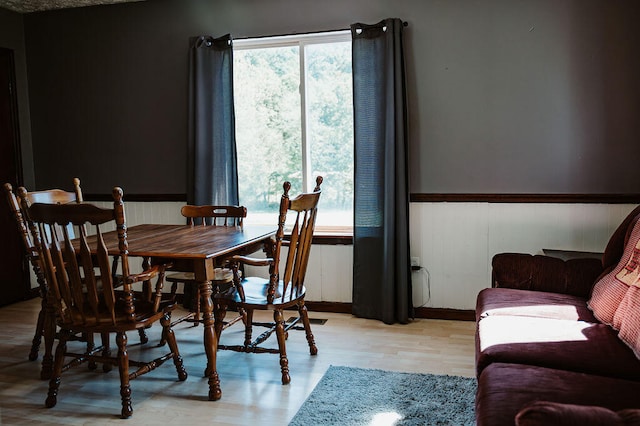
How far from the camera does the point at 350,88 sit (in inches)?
164

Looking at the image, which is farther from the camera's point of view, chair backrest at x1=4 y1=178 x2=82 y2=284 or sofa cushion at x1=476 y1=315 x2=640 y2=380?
chair backrest at x1=4 y1=178 x2=82 y2=284

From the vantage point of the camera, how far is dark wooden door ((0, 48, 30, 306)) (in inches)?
182

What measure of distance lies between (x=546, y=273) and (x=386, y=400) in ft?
3.57

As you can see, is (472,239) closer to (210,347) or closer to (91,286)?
(210,347)

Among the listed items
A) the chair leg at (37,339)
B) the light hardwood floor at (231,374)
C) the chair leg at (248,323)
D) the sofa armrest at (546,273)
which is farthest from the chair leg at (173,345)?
the sofa armrest at (546,273)

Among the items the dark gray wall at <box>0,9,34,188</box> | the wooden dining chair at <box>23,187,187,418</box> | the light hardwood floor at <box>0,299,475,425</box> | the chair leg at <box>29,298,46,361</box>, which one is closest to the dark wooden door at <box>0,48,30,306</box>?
the dark gray wall at <box>0,9,34,188</box>

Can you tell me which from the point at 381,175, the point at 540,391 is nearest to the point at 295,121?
the point at 381,175

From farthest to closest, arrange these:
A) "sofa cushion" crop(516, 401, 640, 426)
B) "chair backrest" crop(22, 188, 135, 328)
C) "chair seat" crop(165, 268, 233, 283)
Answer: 1. "chair seat" crop(165, 268, 233, 283)
2. "chair backrest" crop(22, 188, 135, 328)
3. "sofa cushion" crop(516, 401, 640, 426)

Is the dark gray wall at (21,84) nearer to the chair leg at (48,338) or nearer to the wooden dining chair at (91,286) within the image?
the chair leg at (48,338)

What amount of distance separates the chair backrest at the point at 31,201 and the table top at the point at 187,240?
1.21ft

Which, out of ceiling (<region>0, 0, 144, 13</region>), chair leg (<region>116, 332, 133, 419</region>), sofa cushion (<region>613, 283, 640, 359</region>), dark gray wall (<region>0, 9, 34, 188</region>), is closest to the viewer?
sofa cushion (<region>613, 283, 640, 359</region>)

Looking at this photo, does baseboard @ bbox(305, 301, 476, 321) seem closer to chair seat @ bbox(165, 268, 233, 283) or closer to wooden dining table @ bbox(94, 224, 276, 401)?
chair seat @ bbox(165, 268, 233, 283)

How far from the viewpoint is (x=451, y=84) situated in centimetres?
389

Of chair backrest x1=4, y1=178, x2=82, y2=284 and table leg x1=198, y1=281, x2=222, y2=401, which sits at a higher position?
chair backrest x1=4, y1=178, x2=82, y2=284
